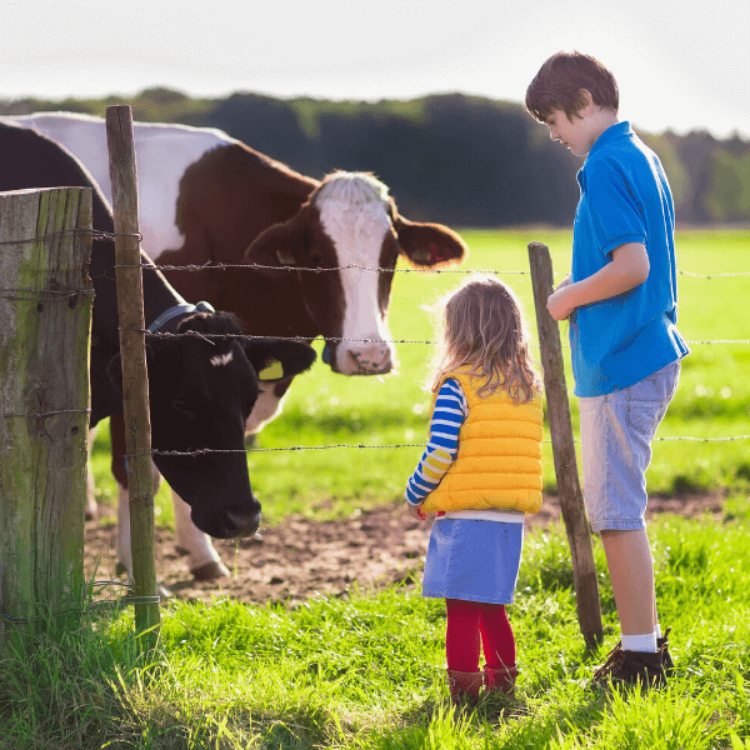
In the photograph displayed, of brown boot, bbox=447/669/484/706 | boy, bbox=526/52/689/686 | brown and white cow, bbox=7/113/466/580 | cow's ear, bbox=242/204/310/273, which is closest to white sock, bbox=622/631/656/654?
boy, bbox=526/52/689/686

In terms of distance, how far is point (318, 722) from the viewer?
2791 millimetres

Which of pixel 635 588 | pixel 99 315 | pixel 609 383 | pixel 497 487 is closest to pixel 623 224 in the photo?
pixel 609 383

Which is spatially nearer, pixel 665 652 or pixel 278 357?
pixel 665 652

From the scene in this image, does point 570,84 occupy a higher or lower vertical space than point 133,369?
higher

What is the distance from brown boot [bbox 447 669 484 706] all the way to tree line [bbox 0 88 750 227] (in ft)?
325

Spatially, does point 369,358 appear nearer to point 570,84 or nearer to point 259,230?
point 259,230

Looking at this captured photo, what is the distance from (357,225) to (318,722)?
2954 mm

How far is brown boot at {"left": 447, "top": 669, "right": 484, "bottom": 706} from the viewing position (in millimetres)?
2934

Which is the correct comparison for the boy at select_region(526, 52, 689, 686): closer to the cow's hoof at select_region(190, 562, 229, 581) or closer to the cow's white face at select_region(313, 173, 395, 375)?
the cow's white face at select_region(313, 173, 395, 375)

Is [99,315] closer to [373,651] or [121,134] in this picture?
[121,134]

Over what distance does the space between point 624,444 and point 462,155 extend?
116370 millimetres

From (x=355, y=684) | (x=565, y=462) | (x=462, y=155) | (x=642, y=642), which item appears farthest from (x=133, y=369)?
(x=462, y=155)

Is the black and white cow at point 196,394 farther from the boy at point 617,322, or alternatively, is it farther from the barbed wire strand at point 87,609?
the boy at point 617,322

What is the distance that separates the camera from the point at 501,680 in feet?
10.1
